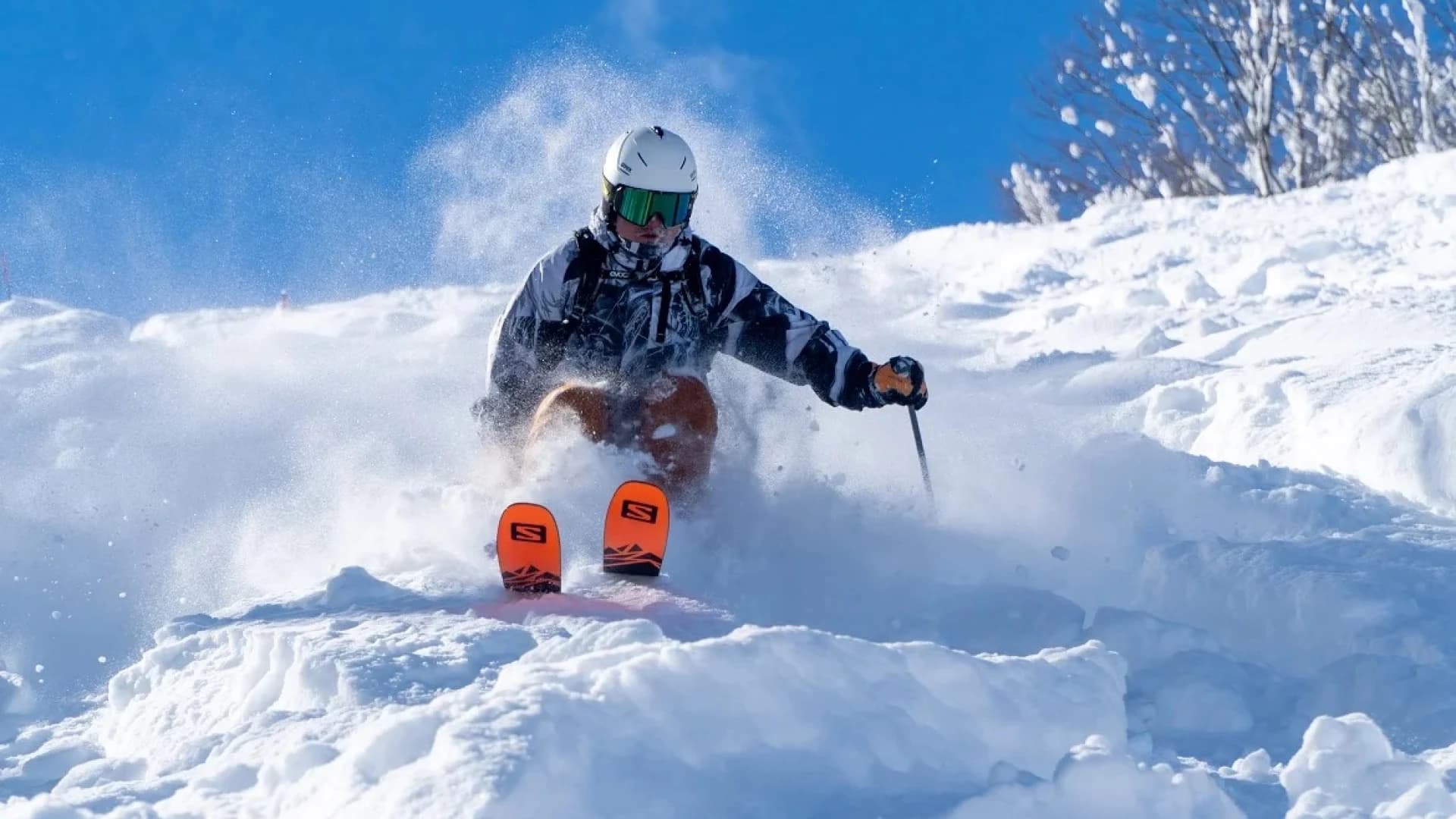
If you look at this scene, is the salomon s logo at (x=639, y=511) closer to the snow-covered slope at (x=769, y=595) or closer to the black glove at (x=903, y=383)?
the snow-covered slope at (x=769, y=595)

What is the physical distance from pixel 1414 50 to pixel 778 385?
21.8 meters

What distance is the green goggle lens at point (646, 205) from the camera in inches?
193

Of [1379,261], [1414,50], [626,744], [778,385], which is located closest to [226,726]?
[626,744]

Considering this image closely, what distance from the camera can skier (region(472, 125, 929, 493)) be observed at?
194 inches

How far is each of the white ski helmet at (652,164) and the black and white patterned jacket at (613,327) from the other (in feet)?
0.66

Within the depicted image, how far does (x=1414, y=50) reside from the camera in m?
23.7

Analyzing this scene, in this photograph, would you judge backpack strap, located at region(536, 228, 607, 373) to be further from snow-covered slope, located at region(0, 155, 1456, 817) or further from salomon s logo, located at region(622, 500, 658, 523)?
salomon s logo, located at region(622, 500, 658, 523)

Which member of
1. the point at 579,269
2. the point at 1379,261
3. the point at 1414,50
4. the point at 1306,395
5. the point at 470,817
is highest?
the point at 1414,50

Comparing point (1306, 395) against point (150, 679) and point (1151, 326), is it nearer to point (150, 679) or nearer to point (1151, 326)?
point (1151, 326)

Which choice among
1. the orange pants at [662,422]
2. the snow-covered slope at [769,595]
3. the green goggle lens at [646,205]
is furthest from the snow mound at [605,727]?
the green goggle lens at [646,205]

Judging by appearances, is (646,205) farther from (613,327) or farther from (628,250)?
(613,327)

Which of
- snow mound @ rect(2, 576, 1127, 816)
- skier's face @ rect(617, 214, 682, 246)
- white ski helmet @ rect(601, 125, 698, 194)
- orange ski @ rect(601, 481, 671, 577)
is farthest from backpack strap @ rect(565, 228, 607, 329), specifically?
snow mound @ rect(2, 576, 1127, 816)

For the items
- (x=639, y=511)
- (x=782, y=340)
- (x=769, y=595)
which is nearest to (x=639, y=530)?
(x=639, y=511)

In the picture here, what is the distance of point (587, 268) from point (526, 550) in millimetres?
1551
